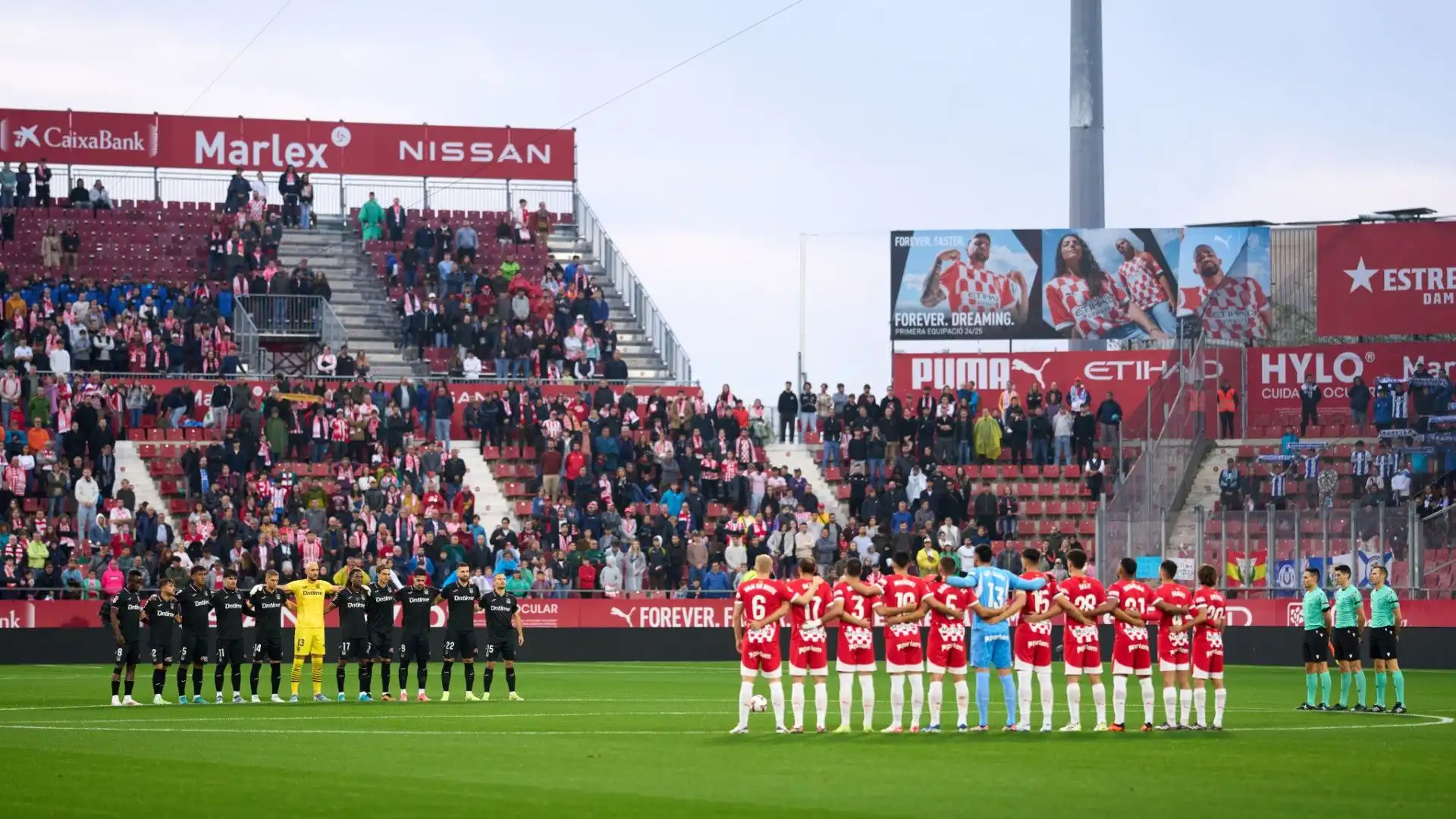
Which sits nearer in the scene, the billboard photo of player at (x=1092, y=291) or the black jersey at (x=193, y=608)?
the black jersey at (x=193, y=608)

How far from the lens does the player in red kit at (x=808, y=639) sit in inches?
906

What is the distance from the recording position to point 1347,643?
2756 cm

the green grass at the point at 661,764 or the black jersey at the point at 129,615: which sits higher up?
the black jersey at the point at 129,615

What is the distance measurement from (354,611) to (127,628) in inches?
130

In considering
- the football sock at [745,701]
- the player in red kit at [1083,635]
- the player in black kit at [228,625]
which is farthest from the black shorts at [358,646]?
the player in red kit at [1083,635]

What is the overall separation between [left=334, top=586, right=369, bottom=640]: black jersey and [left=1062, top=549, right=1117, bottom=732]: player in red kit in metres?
11.9

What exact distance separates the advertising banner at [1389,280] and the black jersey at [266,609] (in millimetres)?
34392

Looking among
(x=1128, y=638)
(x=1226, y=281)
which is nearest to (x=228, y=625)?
(x=1128, y=638)

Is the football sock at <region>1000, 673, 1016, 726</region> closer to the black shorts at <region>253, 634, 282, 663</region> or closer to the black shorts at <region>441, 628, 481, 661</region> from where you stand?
A: the black shorts at <region>441, 628, 481, 661</region>

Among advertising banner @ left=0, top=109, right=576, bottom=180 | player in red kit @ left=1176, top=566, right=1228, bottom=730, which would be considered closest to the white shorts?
player in red kit @ left=1176, top=566, right=1228, bottom=730

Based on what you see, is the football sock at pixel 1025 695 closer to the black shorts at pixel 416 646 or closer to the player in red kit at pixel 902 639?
the player in red kit at pixel 902 639

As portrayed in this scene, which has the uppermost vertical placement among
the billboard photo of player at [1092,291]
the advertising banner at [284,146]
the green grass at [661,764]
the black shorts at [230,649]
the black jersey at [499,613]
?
the advertising banner at [284,146]

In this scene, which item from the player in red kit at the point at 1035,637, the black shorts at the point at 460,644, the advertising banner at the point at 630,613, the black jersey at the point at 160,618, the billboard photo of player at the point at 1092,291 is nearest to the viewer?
the player in red kit at the point at 1035,637

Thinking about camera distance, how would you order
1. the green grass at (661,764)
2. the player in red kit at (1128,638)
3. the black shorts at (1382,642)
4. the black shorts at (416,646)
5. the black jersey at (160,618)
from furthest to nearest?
the black shorts at (416,646)
the black jersey at (160,618)
the black shorts at (1382,642)
the player in red kit at (1128,638)
the green grass at (661,764)
